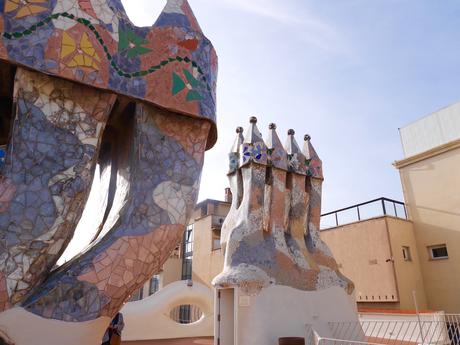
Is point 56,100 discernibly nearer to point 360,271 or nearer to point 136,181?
point 136,181

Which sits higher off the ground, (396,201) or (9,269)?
(396,201)

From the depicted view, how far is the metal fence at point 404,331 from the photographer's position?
352 inches

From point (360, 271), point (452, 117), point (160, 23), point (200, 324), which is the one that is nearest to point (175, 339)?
point (200, 324)

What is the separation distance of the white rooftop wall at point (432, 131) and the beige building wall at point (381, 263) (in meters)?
3.26

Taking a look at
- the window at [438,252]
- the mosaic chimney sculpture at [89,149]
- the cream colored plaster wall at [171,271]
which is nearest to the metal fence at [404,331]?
the window at [438,252]

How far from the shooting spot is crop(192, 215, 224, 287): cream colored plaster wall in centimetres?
1903

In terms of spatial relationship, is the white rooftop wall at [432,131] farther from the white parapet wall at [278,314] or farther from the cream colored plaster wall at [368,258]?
the white parapet wall at [278,314]

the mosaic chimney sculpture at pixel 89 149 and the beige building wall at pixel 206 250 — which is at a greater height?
the beige building wall at pixel 206 250

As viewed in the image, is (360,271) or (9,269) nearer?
(9,269)

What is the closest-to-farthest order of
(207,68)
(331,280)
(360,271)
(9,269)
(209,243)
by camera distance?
(9,269) → (207,68) → (331,280) → (360,271) → (209,243)

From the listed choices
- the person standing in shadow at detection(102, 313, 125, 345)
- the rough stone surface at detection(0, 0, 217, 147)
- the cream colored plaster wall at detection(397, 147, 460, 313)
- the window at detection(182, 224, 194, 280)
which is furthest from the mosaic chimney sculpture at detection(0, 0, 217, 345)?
the window at detection(182, 224, 194, 280)

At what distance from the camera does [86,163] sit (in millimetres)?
4324

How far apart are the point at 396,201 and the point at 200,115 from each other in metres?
12.4

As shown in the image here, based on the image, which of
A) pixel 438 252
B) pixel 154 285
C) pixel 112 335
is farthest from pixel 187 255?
pixel 112 335
